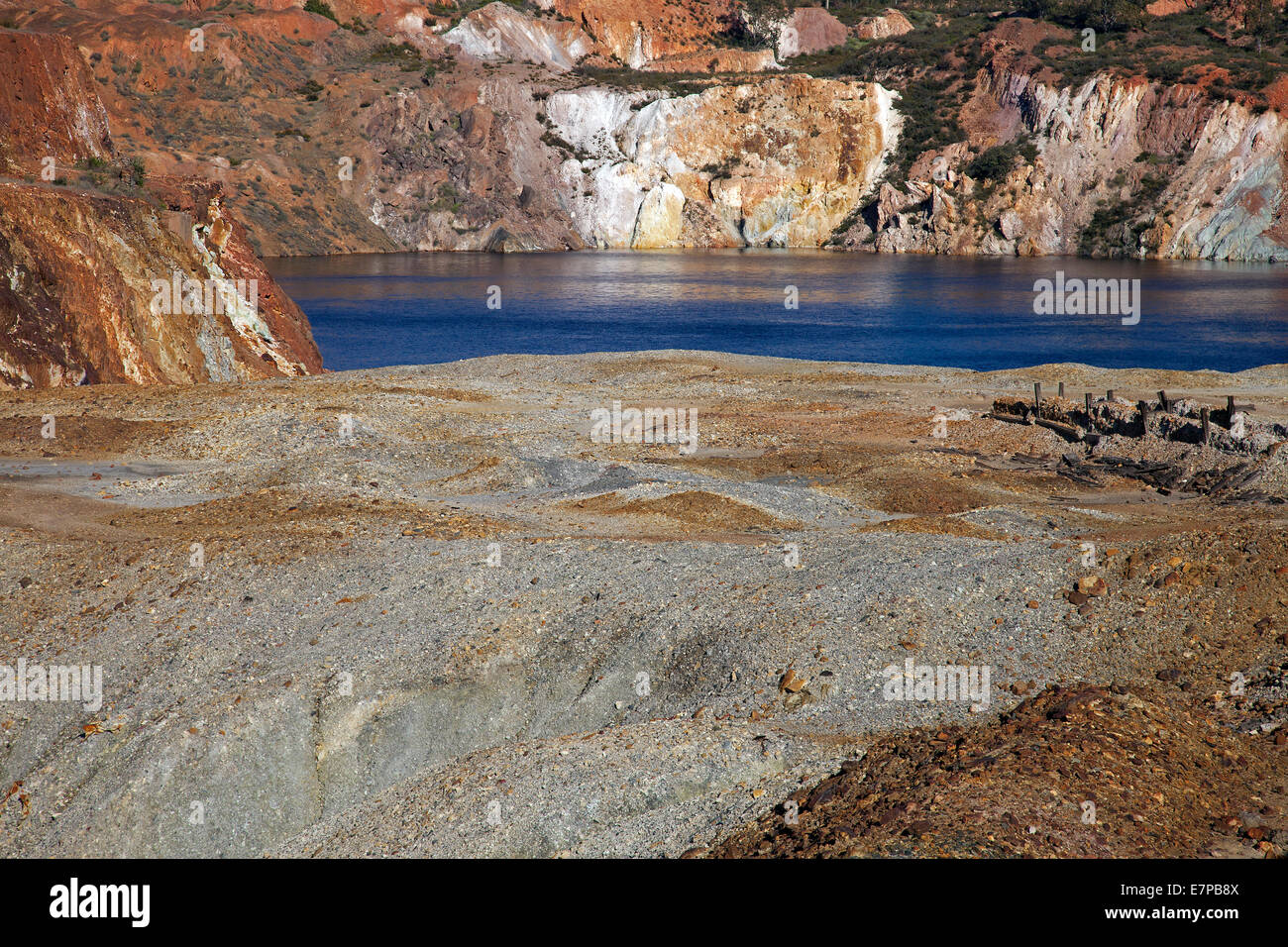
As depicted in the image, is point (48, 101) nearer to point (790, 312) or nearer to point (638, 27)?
point (790, 312)

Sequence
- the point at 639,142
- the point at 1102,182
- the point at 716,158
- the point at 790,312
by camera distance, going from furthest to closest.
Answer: the point at 716,158 < the point at 639,142 < the point at 1102,182 < the point at 790,312

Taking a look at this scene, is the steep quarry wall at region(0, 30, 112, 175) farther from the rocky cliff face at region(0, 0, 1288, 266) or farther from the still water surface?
the rocky cliff face at region(0, 0, 1288, 266)

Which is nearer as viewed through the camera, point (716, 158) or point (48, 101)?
point (48, 101)

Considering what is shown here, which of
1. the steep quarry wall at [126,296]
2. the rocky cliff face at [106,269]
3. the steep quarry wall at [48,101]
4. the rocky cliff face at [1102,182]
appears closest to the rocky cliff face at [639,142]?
the rocky cliff face at [1102,182]

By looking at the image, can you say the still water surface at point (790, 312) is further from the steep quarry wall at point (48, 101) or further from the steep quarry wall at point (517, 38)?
the steep quarry wall at point (517, 38)

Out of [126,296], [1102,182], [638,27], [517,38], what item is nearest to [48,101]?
[126,296]
